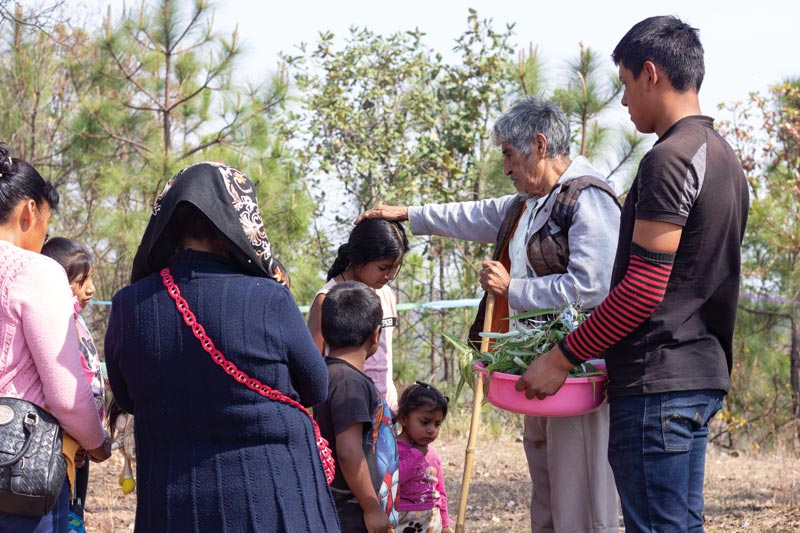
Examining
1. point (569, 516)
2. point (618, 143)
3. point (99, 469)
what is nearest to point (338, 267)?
point (569, 516)

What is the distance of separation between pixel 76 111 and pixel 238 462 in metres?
7.74

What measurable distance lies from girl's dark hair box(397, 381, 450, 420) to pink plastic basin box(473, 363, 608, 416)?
3.33ft

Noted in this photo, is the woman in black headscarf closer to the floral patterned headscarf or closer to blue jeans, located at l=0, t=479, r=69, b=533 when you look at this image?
the floral patterned headscarf

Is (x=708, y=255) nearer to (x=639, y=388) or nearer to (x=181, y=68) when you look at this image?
(x=639, y=388)

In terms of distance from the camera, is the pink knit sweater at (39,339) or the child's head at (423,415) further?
the child's head at (423,415)

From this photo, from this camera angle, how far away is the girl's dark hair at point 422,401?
384cm

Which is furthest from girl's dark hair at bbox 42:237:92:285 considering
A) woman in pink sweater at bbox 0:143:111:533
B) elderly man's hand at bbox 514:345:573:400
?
elderly man's hand at bbox 514:345:573:400

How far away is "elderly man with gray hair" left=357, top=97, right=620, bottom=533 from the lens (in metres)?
3.04

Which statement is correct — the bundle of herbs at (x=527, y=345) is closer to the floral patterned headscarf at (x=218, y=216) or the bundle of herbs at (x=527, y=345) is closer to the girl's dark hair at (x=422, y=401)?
the girl's dark hair at (x=422, y=401)

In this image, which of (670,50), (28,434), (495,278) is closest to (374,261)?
(495,278)

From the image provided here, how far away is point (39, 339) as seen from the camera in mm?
2352

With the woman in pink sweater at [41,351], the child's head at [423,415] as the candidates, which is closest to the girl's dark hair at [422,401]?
the child's head at [423,415]

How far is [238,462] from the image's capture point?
2.12 meters

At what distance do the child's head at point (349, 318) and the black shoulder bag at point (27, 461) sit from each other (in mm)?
960
